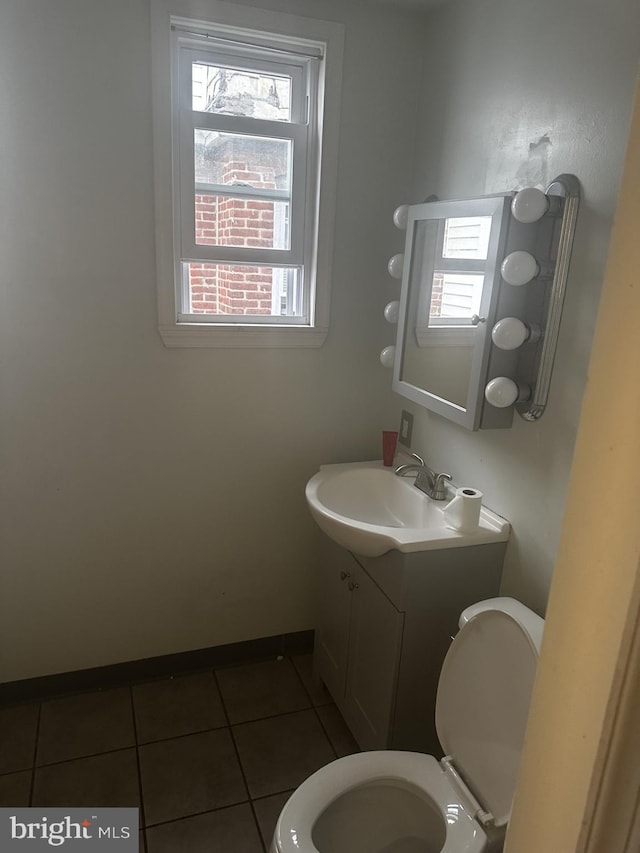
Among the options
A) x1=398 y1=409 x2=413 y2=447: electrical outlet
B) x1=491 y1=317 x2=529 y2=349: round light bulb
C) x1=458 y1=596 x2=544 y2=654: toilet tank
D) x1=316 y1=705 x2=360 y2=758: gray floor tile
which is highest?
x1=491 y1=317 x2=529 y2=349: round light bulb

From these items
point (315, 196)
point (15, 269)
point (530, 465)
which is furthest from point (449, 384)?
point (15, 269)

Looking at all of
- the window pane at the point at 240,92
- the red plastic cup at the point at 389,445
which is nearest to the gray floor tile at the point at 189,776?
the red plastic cup at the point at 389,445

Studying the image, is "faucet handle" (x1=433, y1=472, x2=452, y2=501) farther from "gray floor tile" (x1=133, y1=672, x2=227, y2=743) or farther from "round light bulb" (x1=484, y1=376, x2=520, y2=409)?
"gray floor tile" (x1=133, y1=672, x2=227, y2=743)

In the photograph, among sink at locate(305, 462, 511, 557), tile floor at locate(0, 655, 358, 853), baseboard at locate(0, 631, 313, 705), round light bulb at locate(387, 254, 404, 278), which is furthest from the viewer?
baseboard at locate(0, 631, 313, 705)

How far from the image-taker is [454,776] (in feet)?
4.71

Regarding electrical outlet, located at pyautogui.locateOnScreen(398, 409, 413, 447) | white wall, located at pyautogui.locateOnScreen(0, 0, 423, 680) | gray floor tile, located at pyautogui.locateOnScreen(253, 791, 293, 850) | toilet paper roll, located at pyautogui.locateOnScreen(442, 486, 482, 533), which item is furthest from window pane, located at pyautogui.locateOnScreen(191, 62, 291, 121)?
gray floor tile, located at pyautogui.locateOnScreen(253, 791, 293, 850)

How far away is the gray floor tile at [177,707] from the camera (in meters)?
2.08

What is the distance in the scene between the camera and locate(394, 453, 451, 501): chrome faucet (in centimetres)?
192

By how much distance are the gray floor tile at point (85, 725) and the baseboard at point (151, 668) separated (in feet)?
0.13

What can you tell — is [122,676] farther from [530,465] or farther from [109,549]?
[530,465]

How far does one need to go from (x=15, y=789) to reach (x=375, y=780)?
1128 millimetres

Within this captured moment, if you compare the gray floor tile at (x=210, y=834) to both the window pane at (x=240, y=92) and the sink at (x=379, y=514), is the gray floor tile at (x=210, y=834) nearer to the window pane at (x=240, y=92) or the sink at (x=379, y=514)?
the sink at (x=379, y=514)

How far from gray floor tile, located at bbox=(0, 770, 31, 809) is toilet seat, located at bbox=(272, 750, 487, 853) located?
36.4 inches

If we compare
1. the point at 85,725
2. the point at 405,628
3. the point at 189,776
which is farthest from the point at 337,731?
the point at 85,725
